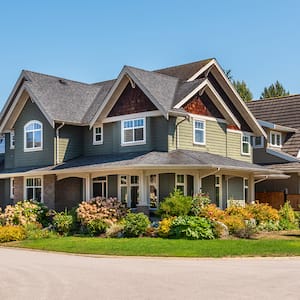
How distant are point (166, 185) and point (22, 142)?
1082 centimetres

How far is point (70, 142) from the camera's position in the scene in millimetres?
35469

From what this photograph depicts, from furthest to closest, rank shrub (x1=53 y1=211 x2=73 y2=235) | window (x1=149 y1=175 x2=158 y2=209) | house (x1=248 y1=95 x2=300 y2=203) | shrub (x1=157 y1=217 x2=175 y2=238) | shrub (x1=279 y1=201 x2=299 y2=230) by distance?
house (x1=248 y1=95 x2=300 y2=203) → window (x1=149 y1=175 x2=158 y2=209) → shrub (x1=279 y1=201 x2=299 y2=230) → shrub (x1=53 y1=211 x2=73 y2=235) → shrub (x1=157 y1=217 x2=175 y2=238)

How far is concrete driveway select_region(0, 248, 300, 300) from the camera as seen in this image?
12.4 metres

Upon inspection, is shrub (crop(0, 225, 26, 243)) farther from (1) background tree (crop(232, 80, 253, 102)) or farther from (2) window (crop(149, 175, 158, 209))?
(1) background tree (crop(232, 80, 253, 102))

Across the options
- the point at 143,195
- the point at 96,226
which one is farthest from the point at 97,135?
the point at 96,226

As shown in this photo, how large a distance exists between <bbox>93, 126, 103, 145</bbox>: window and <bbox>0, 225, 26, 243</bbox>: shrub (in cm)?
866

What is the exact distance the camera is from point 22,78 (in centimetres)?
3653

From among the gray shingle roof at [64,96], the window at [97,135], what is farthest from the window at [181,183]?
the gray shingle roof at [64,96]

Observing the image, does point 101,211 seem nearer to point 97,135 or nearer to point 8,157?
point 97,135

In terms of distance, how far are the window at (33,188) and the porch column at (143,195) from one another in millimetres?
7774

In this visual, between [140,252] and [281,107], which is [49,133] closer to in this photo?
[140,252]

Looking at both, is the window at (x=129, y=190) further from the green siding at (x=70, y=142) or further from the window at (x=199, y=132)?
the green siding at (x=70, y=142)

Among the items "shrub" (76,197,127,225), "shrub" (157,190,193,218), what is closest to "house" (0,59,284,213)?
"shrub" (76,197,127,225)

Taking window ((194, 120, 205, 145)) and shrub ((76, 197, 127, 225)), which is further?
window ((194, 120, 205, 145))
